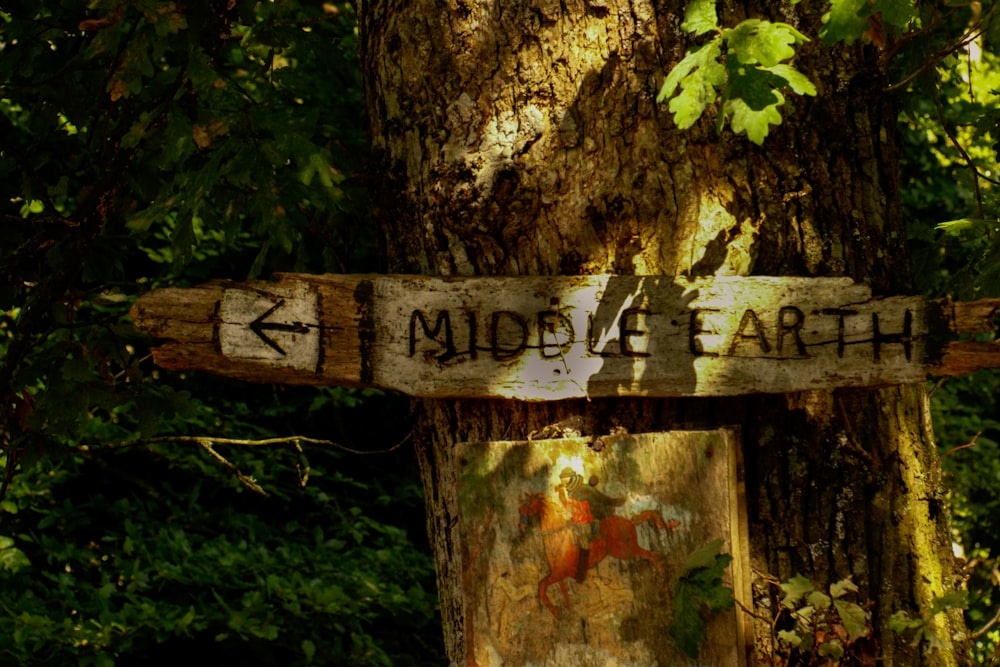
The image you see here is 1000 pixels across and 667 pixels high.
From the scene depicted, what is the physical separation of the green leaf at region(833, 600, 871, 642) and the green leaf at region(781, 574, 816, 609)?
69 mm

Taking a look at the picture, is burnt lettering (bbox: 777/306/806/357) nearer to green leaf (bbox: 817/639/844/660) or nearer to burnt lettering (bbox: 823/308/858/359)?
burnt lettering (bbox: 823/308/858/359)

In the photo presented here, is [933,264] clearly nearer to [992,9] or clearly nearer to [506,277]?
[992,9]

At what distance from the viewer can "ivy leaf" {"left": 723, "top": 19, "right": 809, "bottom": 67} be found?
1673 mm

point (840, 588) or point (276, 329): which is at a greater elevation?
point (276, 329)

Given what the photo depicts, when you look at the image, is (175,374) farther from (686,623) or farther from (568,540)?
(686,623)

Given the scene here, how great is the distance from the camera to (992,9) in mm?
1849

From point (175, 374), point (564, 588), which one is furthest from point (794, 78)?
point (175, 374)

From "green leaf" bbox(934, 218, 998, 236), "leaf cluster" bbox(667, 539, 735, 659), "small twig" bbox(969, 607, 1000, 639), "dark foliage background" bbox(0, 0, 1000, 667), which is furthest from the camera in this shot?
"dark foliage background" bbox(0, 0, 1000, 667)

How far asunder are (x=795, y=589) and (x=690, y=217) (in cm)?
78

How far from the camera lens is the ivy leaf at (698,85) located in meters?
1.71

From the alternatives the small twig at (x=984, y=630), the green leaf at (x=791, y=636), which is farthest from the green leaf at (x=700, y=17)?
the small twig at (x=984, y=630)

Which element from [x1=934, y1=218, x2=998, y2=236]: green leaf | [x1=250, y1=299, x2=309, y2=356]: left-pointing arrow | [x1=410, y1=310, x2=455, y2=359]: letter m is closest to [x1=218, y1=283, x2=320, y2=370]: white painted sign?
[x1=250, y1=299, x2=309, y2=356]: left-pointing arrow

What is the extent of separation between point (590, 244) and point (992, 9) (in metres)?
0.89

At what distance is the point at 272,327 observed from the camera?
2068mm
